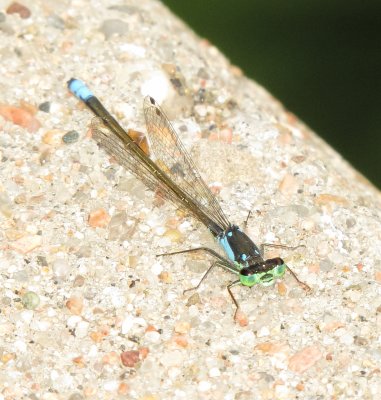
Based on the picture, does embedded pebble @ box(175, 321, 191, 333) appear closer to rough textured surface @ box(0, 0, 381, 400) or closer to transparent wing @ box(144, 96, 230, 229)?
rough textured surface @ box(0, 0, 381, 400)

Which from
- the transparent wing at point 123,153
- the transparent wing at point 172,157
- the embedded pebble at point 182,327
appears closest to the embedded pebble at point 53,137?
the transparent wing at point 123,153

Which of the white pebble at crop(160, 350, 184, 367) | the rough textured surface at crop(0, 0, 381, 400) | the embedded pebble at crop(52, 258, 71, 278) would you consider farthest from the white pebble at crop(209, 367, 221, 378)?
the embedded pebble at crop(52, 258, 71, 278)

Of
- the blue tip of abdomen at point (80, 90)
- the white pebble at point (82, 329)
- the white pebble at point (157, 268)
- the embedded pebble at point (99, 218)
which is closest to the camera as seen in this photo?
the white pebble at point (82, 329)

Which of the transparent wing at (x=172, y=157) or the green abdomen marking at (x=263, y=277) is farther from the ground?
the transparent wing at (x=172, y=157)

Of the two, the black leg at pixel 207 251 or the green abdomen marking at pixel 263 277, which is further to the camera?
the black leg at pixel 207 251

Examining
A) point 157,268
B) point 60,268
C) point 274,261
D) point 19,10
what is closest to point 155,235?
point 157,268

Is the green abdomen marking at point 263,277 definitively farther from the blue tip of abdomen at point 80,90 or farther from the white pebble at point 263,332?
the blue tip of abdomen at point 80,90

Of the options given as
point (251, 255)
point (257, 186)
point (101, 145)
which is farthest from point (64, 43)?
point (251, 255)

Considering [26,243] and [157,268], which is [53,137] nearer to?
[26,243]
